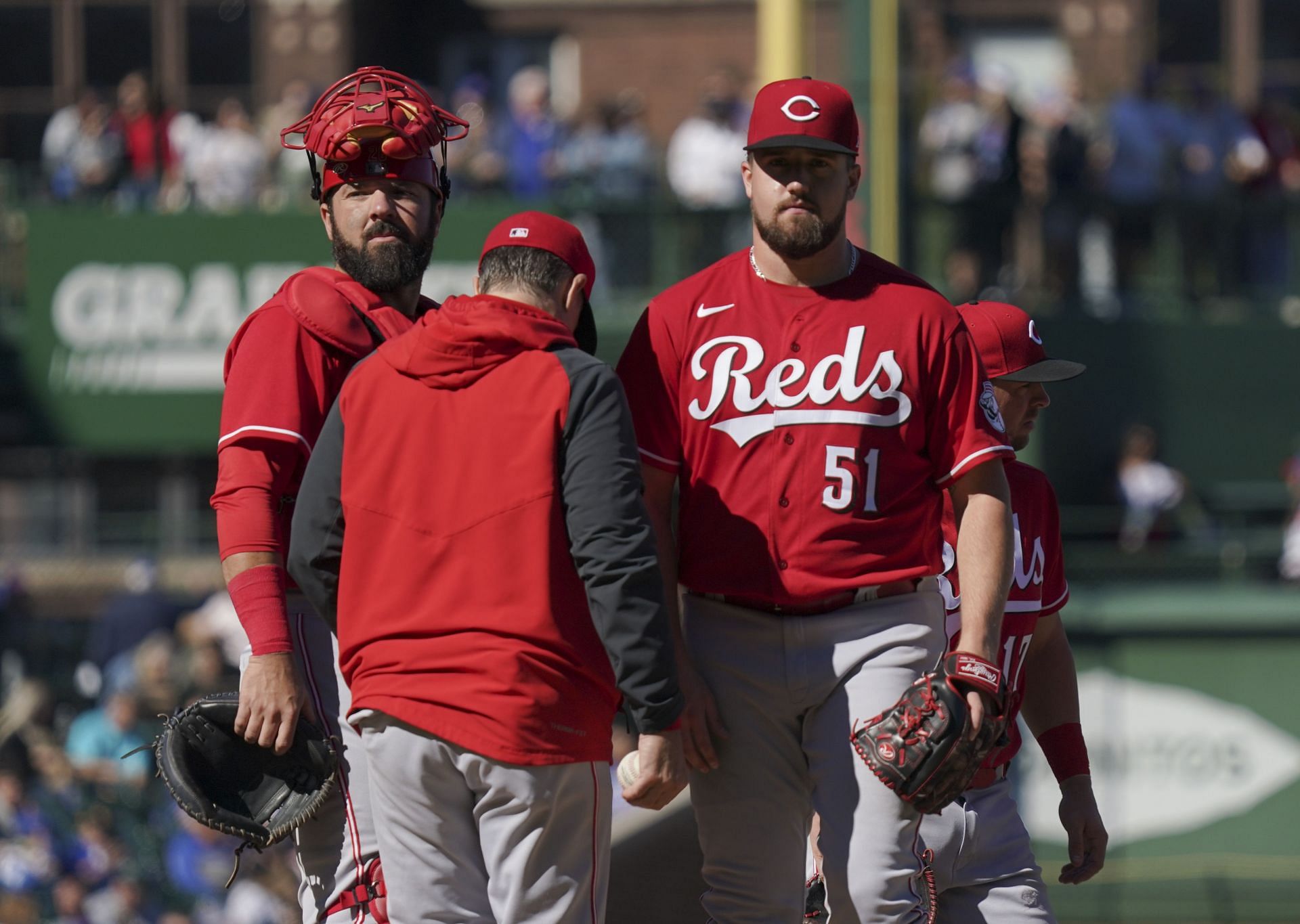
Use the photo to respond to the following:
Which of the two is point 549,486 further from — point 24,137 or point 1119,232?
point 24,137

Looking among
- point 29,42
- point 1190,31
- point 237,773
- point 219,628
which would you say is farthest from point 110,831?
point 1190,31

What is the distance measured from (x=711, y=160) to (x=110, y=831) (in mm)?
6940

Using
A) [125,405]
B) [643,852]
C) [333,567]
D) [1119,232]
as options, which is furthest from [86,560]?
[333,567]

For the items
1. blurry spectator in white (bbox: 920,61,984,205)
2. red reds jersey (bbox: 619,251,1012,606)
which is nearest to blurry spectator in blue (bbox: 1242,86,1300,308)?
blurry spectator in white (bbox: 920,61,984,205)

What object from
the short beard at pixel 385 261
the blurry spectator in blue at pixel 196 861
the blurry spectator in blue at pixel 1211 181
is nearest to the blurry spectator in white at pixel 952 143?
the blurry spectator in blue at pixel 1211 181

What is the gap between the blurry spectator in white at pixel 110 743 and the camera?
30.2 feet

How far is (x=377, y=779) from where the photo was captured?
323cm

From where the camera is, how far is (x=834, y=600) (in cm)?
344

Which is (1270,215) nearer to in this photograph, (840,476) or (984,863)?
(984,863)

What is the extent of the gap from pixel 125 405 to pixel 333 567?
11.6m

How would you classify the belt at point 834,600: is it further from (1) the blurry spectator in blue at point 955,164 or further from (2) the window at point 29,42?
(2) the window at point 29,42

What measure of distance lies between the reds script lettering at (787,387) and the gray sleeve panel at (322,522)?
0.71 meters

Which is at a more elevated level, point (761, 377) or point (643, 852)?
point (761, 377)

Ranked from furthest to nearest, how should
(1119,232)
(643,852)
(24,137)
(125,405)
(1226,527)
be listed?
1. (24,137)
2. (125,405)
3. (1119,232)
4. (1226,527)
5. (643,852)
